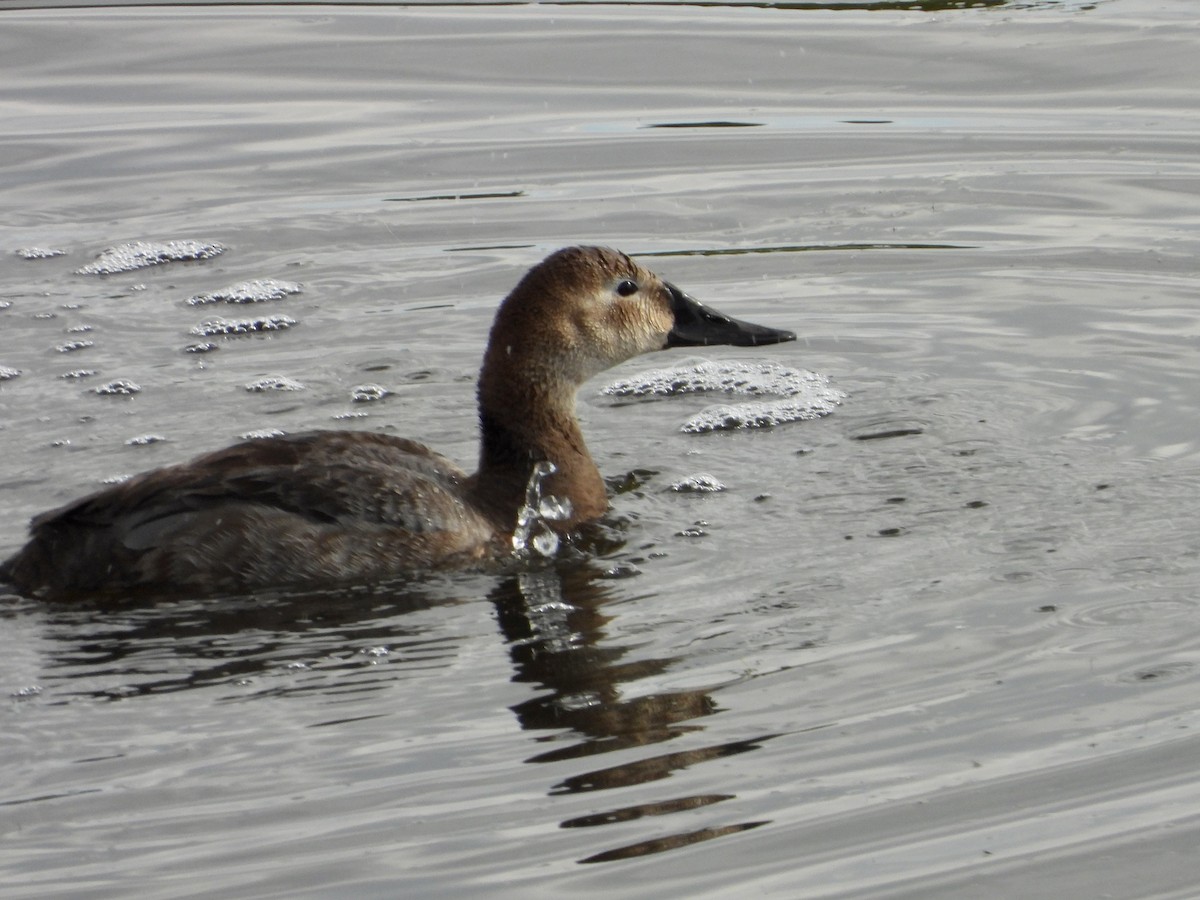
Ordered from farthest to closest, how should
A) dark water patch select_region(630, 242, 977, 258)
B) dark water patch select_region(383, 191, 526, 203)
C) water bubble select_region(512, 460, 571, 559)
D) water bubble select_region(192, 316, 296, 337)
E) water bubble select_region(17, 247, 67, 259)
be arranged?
dark water patch select_region(383, 191, 526, 203) → water bubble select_region(17, 247, 67, 259) → dark water patch select_region(630, 242, 977, 258) → water bubble select_region(192, 316, 296, 337) → water bubble select_region(512, 460, 571, 559)

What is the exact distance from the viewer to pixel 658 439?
7824 millimetres

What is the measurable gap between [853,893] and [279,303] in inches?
239

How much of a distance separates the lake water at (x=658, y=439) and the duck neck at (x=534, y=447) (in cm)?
21

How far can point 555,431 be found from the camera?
708 cm

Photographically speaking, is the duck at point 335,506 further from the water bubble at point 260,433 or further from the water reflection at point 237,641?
the water bubble at point 260,433

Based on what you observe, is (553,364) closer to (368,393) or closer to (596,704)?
(368,393)

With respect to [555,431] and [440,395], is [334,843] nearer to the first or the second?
[555,431]

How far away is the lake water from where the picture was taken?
14.7 ft

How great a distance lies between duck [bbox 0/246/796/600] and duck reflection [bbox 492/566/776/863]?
1.44 ft

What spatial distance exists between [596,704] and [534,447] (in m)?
1.98

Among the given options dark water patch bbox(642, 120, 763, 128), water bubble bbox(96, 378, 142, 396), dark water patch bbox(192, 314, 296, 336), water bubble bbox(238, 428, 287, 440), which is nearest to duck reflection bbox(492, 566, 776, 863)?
water bubble bbox(238, 428, 287, 440)

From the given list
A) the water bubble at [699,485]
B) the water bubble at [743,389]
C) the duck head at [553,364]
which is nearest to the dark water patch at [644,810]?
the duck head at [553,364]

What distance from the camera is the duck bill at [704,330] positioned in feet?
24.4

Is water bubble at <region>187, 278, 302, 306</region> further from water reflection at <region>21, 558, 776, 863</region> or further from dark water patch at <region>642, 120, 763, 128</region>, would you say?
water reflection at <region>21, 558, 776, 863</region>
